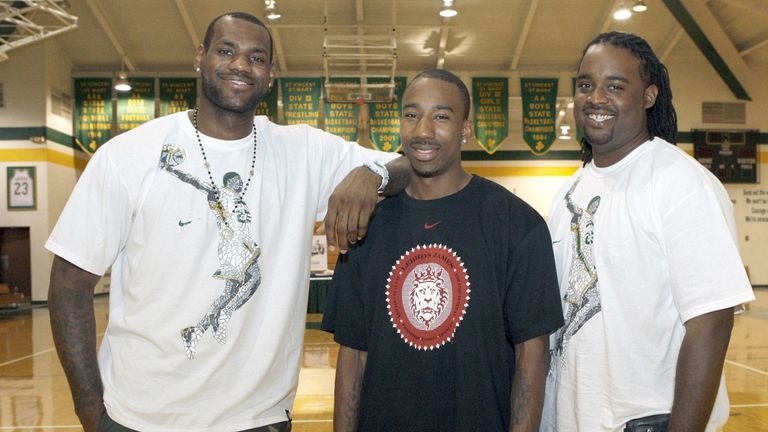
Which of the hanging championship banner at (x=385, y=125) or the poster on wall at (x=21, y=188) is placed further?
the poster on wall at (x=21, y=188)

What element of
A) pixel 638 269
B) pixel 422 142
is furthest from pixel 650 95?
pixel 422 142

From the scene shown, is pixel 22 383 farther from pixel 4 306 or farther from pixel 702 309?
pixel 4 306

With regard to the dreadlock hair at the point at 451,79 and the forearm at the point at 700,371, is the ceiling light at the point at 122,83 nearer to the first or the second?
the dreadlock hair at the point at 451,79

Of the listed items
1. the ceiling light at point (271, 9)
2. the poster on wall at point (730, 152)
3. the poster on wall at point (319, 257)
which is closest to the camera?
the poster on wall at point (319, 257)

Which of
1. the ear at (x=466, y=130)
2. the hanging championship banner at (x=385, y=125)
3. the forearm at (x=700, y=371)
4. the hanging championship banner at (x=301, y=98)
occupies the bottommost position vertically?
the forearm at (x=700, y=371)

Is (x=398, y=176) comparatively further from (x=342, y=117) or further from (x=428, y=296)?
(x=342, y=117)

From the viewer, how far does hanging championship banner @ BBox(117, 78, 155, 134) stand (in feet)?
48.1

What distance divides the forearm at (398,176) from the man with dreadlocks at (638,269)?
51 centimetres

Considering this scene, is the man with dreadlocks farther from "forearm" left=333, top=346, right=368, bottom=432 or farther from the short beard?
the short beard

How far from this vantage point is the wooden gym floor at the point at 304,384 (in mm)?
5059

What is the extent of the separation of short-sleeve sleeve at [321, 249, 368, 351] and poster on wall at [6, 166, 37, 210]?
49.8 ft

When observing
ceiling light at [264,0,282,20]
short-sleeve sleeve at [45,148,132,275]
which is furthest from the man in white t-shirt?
ceiling light at [264,0,282,20]

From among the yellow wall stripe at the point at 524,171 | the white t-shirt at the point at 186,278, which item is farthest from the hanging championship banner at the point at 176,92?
the white t-shirt at the point at 186,278

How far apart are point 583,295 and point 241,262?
0.97m
